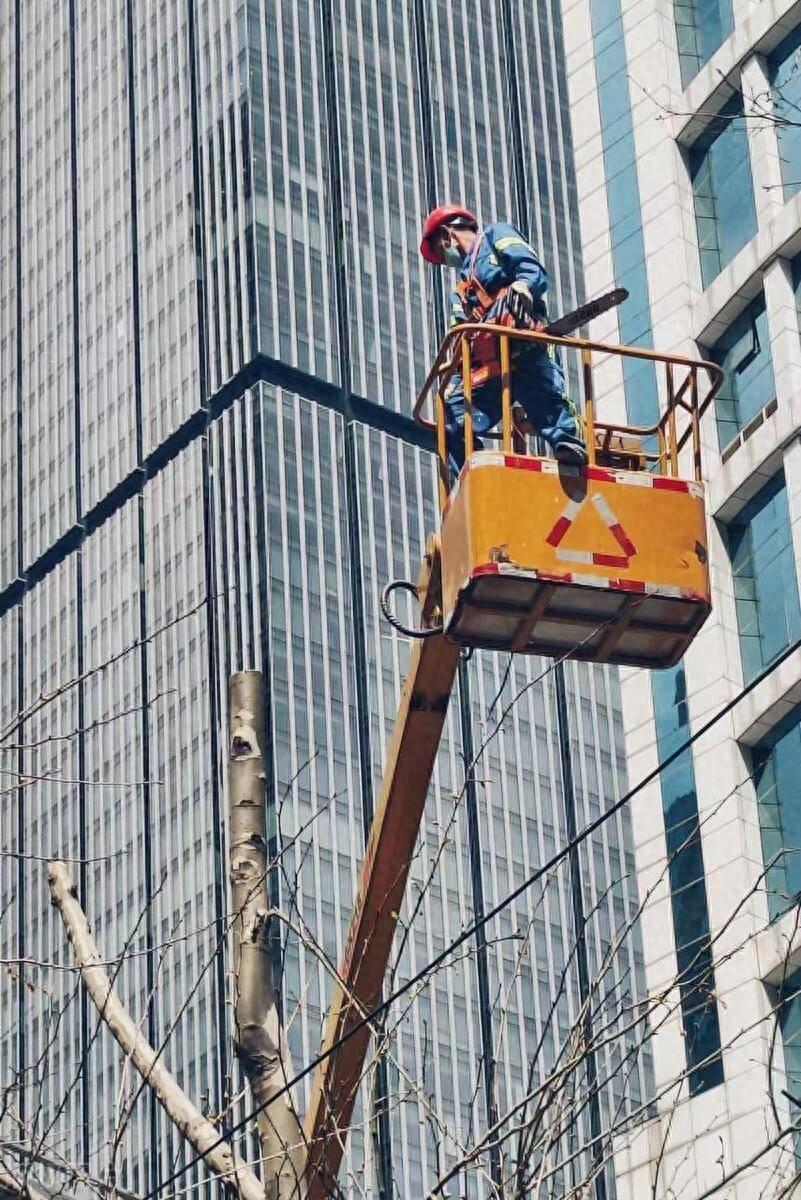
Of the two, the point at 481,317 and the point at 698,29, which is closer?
the point at 481,317

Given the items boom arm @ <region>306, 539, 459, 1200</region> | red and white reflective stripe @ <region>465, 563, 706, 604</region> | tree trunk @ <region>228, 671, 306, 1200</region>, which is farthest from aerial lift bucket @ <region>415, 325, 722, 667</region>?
tree trunk @ <region>228, 671, 306, 1200</region>

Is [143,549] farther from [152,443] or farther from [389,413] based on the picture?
[389,413]

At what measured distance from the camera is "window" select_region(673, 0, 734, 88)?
131 ft

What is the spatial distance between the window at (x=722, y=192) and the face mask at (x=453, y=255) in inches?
780

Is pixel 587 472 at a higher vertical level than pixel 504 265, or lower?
lower

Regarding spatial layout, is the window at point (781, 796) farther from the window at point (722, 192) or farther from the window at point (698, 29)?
the window at point (698, 29)

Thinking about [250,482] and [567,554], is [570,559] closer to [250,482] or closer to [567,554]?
[567,554]

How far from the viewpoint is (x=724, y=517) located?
36.9 meters

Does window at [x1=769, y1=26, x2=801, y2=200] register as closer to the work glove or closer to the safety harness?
the safety harness

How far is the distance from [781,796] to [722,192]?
31.7 feet

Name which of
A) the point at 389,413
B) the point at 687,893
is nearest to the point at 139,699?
the point at 389,413

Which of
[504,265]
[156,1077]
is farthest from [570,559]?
[156,1077]

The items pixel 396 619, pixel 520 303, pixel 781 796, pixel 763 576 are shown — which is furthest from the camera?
pixel 763 576

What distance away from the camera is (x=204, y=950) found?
90312 mm
